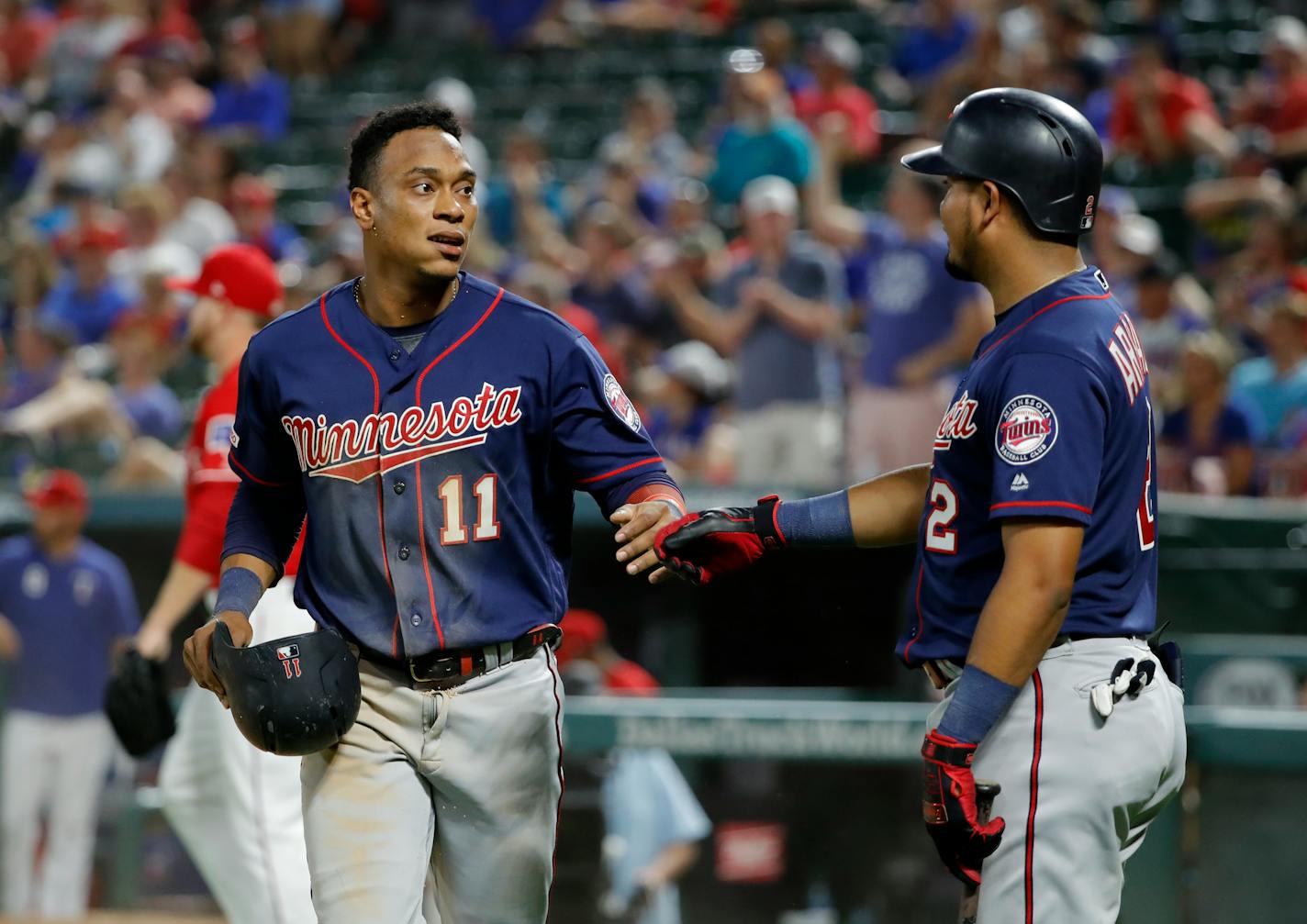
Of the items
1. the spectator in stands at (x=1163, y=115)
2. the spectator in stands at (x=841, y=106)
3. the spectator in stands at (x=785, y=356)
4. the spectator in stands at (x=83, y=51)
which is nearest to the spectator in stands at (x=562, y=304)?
the spectator in stands at (x=785, y=356)

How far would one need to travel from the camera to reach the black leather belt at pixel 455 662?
3.24 m

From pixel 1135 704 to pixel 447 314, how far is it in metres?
1.43

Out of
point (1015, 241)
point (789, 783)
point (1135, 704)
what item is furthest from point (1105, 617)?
point (789, 783)

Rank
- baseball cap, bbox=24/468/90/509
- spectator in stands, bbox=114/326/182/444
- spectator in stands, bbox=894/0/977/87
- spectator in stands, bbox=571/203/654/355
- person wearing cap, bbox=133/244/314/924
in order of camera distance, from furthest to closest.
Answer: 1. spectator in stands, bbox=894/0/977/87
2. spectator in stands, bbox=114/326/182/444
3. spectator in stands, bbox=571/203/654/355
4. baseball cap, bbox=24/468/90/509
5. person wearing cap, bbox=133/244/314/924

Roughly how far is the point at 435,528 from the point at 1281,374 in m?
5.06

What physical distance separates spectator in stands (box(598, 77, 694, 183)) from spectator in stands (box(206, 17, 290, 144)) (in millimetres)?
3588

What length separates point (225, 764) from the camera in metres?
4.54

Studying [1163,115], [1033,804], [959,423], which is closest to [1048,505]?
[959,423]

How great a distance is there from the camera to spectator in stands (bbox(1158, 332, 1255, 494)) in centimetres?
704

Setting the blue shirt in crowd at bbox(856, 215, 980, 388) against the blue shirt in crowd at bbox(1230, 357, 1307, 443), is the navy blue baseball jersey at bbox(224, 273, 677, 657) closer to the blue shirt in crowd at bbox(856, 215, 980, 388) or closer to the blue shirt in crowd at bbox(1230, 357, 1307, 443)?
the blue shirt in crowd at bbox(856, 215, 980, 388)

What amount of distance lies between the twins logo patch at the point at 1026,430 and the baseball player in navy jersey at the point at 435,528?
639 millimetres

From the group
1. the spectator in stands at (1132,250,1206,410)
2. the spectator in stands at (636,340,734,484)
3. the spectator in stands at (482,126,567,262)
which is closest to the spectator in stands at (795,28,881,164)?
the spectator in stands at (482,126,567,262)

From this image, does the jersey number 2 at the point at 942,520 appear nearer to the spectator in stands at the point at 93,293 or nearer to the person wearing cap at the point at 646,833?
the person wearing cap at the point at 646,833

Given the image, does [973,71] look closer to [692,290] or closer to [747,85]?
[747,85]
